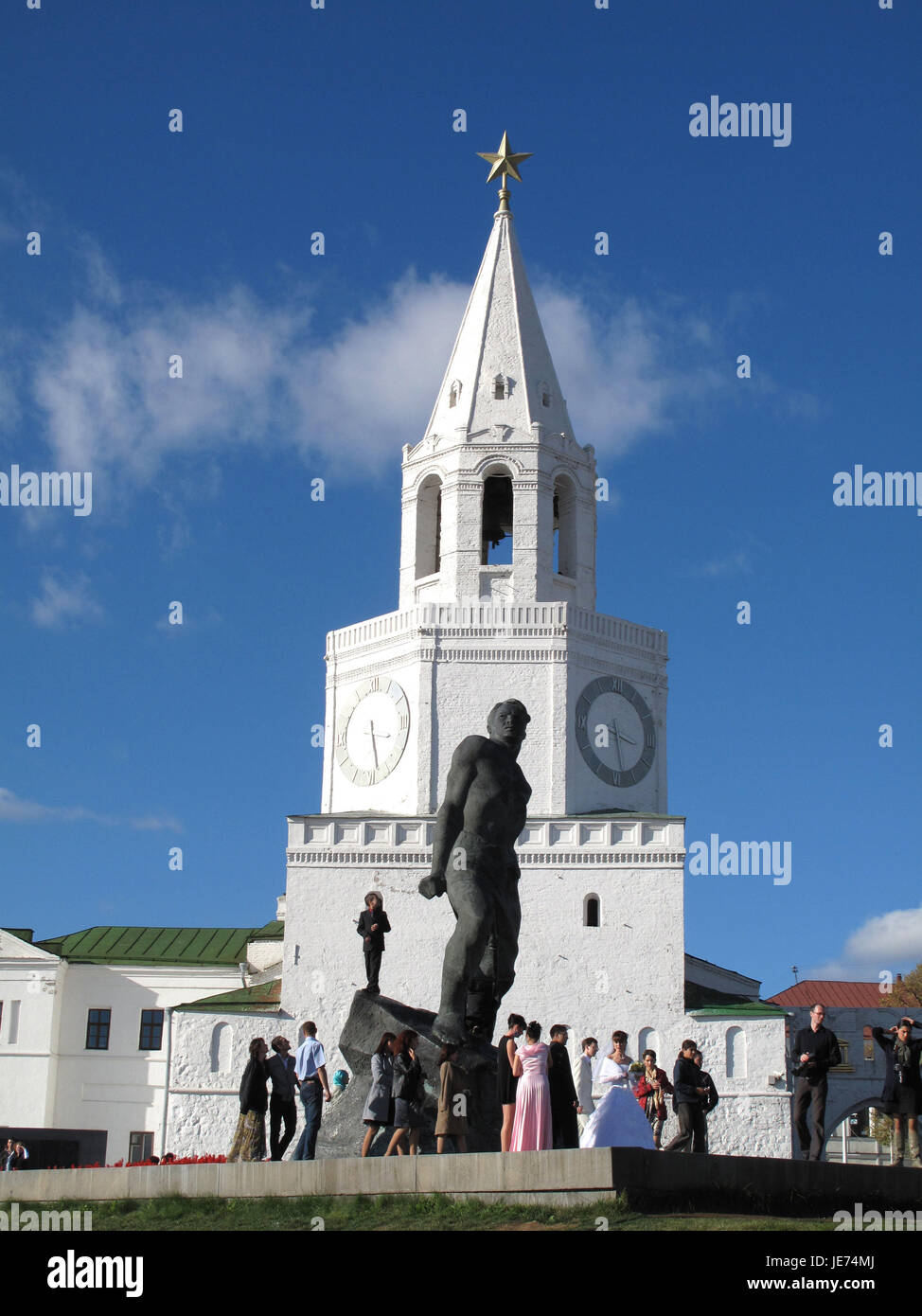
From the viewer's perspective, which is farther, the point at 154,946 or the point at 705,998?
the point at 154,946

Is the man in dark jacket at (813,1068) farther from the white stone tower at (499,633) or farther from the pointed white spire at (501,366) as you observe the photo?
the pointed white spire at (501,366)

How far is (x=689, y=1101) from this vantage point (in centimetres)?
1702

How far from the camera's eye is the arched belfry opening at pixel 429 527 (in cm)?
4138

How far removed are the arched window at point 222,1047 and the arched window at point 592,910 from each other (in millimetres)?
8818

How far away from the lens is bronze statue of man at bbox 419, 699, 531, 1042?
626 inches

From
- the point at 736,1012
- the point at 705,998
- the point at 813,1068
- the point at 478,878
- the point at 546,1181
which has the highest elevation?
the point at 478,878

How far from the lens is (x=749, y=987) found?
44188 millimetres

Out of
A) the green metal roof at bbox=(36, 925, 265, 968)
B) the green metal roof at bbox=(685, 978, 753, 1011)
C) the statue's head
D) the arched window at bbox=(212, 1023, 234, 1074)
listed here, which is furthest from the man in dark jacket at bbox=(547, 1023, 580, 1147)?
the green metal roof at bbox=(36, 925, 265, 968)

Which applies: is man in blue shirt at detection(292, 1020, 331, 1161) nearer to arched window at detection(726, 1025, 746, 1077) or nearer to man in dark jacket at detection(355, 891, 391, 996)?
man in dark jacket at detection(355, 891, 391, 996)

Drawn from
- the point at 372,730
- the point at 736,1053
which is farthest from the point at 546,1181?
the point at 372,730

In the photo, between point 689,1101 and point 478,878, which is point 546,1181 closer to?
point 478,878

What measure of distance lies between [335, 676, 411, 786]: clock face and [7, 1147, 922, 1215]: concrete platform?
1032 inches

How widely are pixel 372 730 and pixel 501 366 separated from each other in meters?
10.7
